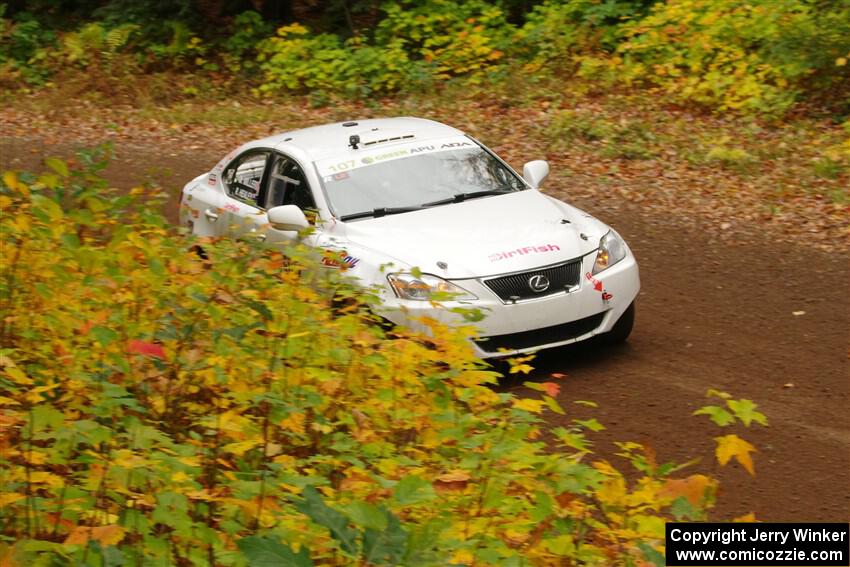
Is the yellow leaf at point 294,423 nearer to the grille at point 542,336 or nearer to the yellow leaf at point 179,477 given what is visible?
the yellow leaf at point 179,477

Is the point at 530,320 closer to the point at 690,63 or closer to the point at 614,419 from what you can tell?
the point at 614,419

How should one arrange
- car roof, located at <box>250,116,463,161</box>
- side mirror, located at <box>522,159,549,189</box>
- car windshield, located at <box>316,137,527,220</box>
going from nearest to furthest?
1. car windshield, located at <box>316,137,527,220</box>
2. car roof, located at <box>250,116,463,161</box>
3. side mirror, located at <box>522,159,549,189</box>

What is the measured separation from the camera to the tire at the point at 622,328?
8.32 meters

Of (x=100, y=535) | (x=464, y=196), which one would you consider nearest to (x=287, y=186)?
(x=464, y=196)

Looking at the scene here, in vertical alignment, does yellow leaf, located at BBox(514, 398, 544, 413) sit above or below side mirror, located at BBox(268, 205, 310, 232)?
above

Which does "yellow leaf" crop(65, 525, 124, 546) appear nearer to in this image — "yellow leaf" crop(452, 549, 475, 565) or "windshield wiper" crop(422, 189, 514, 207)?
"yellow leaf" crop(452, 549, 475, 565)

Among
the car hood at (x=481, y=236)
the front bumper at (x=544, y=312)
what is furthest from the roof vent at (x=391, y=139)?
the front bumper at (x=544, y=312)

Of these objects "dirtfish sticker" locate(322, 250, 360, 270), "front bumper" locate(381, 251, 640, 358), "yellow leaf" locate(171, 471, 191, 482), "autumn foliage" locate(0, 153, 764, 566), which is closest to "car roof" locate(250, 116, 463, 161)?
"dirtfish sticker" locate(322, 250, 360, 270)

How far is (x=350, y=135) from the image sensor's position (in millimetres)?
9383

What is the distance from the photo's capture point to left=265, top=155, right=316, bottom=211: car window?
8898mm

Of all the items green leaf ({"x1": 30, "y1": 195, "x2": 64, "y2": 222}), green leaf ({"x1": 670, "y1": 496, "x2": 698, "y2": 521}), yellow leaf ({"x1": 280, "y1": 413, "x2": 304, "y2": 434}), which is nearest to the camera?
green leaf ({"x1": 670, "y1": 496, "x2": 698, "y2": 521})

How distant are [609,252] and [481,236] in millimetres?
1004

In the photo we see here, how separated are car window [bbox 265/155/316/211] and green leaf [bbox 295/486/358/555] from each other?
5654 mm

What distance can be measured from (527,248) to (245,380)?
3.05 metres
